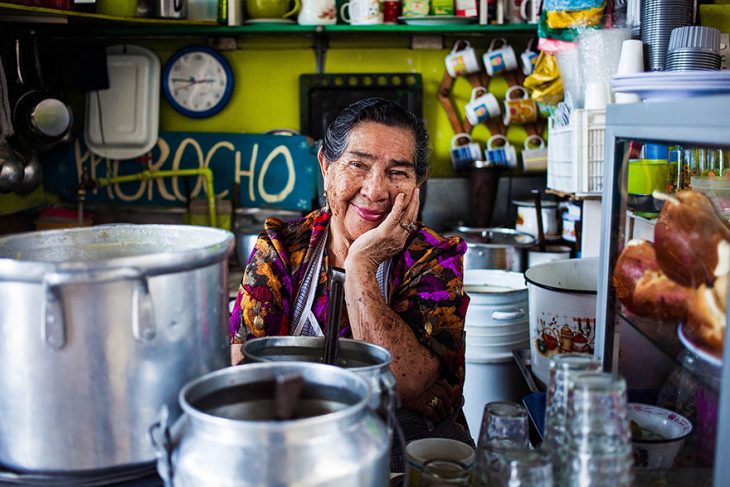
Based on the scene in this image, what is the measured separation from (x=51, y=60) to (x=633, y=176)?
340 cm

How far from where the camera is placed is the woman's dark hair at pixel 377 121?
1909 mm

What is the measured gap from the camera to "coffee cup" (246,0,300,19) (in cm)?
384

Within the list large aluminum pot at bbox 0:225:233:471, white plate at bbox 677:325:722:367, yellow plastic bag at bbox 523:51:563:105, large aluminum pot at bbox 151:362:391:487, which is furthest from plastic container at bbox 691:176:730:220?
yellow plastic bag at bbox 523:51:563:105

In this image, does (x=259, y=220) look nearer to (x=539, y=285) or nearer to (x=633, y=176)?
(x=539, y=285)

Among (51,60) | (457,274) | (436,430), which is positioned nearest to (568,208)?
(457,274)

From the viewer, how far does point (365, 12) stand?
384cm

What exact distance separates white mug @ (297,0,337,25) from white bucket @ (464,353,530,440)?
2.17m

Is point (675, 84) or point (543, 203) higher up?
point (675, 84)

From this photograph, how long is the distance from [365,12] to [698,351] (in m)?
3.19

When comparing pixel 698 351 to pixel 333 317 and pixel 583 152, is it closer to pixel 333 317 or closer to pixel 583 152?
pixel 333 317

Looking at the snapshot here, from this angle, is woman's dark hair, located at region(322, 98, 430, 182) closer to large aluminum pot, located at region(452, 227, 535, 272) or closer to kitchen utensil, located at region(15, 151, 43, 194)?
large aluminum pot, located at region(452, 227, 535, 272)

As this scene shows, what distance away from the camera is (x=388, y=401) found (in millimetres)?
845

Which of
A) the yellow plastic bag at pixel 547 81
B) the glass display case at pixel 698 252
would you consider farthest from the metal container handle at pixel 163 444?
the yellow plastic bag at pixel 547 81

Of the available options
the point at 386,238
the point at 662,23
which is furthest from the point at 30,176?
the point at 662,23
